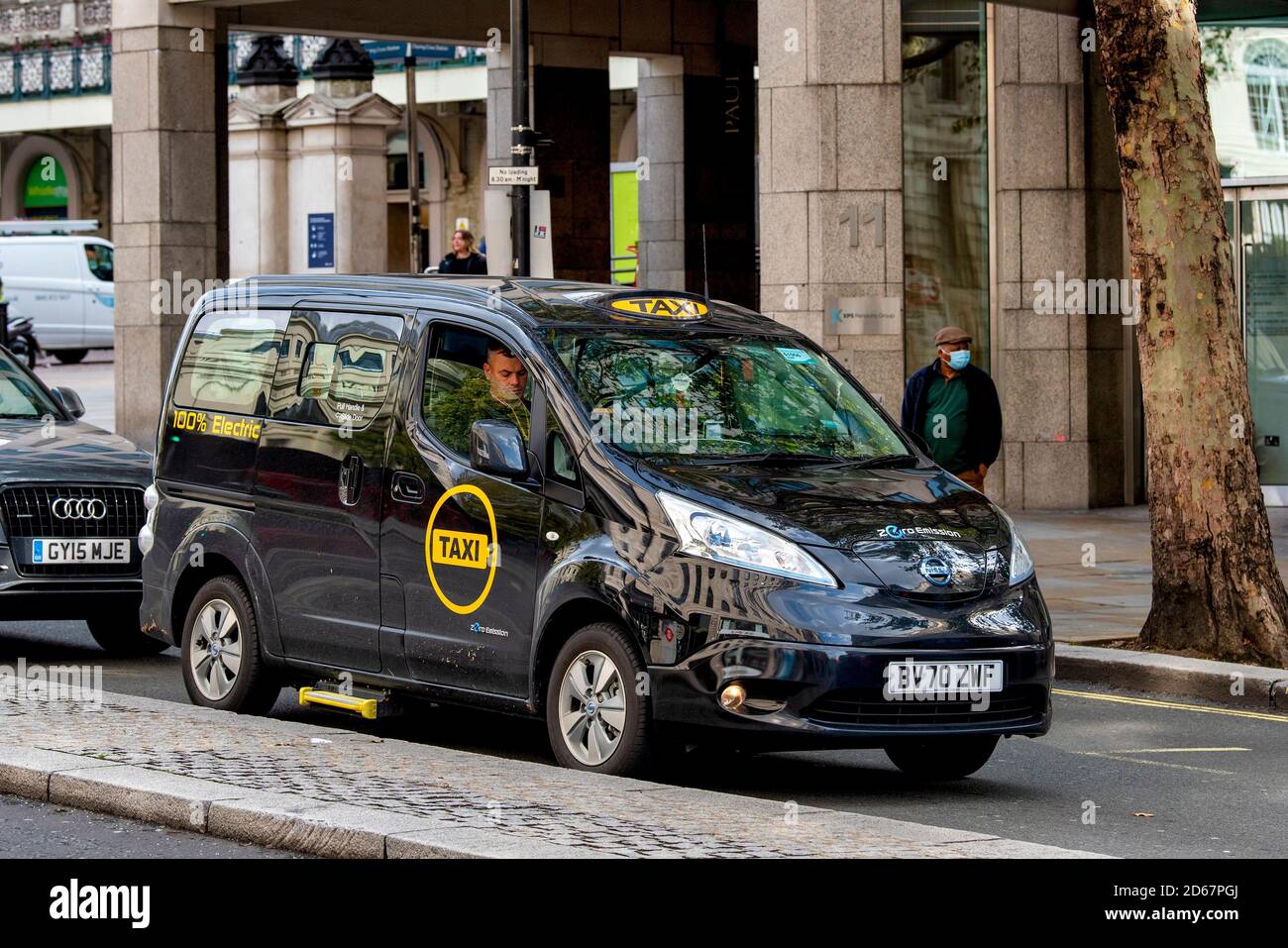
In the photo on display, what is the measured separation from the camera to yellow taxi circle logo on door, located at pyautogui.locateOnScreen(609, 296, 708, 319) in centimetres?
923

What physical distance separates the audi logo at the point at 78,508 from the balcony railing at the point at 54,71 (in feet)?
127

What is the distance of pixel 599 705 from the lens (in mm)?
8234

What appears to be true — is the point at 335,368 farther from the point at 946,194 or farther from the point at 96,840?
the point at 946,194

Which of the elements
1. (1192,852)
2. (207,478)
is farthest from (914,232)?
(1192,852)

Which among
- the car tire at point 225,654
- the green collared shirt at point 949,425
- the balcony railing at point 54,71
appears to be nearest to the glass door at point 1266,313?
the green collared shirt at point 949,425

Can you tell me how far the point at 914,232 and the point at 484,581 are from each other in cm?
1188

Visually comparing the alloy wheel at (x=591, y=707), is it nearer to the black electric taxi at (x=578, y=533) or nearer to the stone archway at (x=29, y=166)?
the black electric taxi at (x=578, y=533)

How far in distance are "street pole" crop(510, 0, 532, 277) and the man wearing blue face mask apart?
4358 millimetres

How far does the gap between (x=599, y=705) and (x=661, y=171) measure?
21372mm

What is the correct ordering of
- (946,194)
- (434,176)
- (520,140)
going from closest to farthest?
(520,140)
(946,194)
(434,176)

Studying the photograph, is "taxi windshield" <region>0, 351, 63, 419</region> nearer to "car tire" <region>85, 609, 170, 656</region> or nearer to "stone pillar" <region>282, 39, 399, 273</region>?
"car tire" <region>85, 609, 170, 656</region>

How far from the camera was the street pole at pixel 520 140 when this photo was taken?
55.6ft

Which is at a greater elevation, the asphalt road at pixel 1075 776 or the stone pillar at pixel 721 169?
the stone pillar at pixel 721 169

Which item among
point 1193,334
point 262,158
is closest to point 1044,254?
point 1193,334
